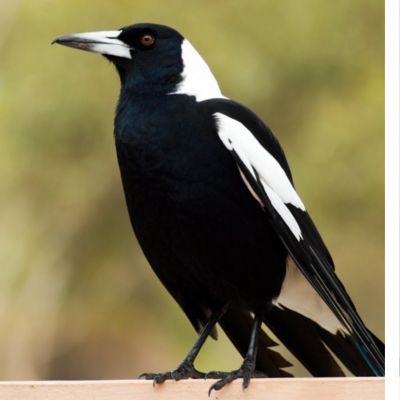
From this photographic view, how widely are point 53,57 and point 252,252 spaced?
398 cm

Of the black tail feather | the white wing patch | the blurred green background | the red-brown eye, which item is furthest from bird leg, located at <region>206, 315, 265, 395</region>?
the blurred green background

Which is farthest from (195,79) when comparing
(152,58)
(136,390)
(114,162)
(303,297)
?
(114,162)

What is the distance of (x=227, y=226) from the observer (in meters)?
2.47

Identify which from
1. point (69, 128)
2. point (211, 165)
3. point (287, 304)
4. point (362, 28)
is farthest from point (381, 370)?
point (69, 128)

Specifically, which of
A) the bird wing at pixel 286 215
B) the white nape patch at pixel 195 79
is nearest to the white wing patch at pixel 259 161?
the bird wing at pixel 286 215

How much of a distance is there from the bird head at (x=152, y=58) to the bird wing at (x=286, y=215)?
14cm

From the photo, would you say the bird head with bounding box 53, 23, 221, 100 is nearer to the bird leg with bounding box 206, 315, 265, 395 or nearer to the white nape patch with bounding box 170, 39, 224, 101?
the white nape patch with bounding box 170, 39, 224, 101

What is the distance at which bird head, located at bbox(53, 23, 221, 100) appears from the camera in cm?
264

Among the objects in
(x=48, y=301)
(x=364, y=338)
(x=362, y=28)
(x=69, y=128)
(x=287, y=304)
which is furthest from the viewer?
(x=48, y=301)

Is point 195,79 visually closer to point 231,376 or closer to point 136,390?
point 231,376

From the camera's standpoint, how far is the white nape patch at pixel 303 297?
2.59m

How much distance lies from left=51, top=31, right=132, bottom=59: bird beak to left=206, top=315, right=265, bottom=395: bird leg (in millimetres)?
712

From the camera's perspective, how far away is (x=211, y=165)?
2.45m

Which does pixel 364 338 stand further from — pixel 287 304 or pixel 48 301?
pixel 48 301
